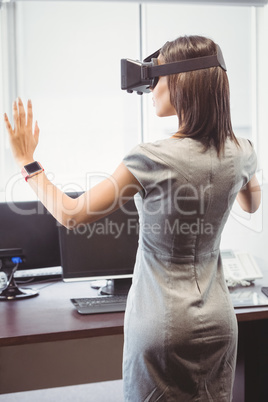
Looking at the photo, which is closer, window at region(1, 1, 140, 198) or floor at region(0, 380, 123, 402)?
floor at region(0, 380, 123, 402)

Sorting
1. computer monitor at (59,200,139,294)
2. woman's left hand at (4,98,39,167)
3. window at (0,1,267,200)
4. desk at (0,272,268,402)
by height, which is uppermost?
window at (0,1,267,200)

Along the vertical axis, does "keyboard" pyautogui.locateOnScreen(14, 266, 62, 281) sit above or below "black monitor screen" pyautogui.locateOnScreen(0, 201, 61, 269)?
below

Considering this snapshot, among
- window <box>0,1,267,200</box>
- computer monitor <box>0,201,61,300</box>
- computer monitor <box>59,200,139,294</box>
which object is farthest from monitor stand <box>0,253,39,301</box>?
window <box>0,1,267,200</box>

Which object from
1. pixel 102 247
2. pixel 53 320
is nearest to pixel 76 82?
pixel 102 247

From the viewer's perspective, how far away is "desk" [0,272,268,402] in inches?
61.9

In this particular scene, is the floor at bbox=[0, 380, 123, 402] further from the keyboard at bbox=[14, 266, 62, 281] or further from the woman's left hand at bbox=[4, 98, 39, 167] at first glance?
the woman's left hand at bbox=[4, 98, 39, 167]

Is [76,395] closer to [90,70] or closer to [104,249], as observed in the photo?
[104,249]

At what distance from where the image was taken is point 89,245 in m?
2.01

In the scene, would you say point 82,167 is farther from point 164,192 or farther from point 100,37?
point 164,192

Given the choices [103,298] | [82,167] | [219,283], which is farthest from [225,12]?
[219,283]

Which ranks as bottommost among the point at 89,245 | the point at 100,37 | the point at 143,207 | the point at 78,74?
the point at 89,245

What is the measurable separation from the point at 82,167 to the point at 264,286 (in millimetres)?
1692

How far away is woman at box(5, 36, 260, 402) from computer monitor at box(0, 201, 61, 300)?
92 centimetres

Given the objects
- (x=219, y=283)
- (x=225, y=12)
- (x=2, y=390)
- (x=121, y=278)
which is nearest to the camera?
(x=219, y=283)
